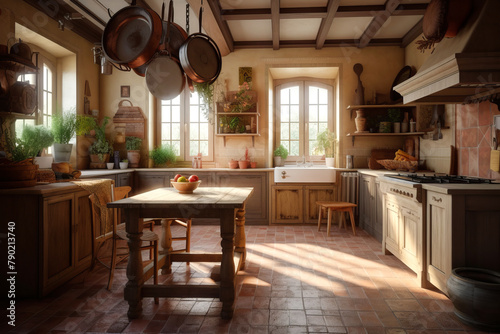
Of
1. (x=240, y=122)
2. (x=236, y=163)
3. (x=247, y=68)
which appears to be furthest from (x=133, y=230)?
(x=247, y=68)

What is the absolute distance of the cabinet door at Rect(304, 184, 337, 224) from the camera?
562cm

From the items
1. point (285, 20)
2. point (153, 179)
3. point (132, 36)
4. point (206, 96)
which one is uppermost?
point (285, 20)

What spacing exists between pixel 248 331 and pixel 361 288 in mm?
1234

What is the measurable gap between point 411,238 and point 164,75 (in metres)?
2.65

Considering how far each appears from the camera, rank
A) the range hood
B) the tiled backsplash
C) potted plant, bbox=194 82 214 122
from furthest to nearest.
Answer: potted plant, bbox=194 82 214 122, the tiled backsplash, the range hood

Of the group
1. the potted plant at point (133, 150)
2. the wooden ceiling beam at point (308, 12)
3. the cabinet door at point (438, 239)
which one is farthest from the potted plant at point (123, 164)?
the cabinet door at point (438, 239)

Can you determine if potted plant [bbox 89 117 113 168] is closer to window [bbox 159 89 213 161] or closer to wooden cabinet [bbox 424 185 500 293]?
window [bbox 159 89 213 161]

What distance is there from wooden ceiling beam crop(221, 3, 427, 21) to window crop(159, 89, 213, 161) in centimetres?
196

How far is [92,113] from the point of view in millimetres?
5902

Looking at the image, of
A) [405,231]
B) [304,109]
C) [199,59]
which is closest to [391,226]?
[405,231]

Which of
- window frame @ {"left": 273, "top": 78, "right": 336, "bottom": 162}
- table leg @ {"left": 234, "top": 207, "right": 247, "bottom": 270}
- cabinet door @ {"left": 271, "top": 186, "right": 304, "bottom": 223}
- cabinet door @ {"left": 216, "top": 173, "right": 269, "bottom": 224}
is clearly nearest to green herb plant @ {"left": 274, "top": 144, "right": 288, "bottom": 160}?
window frame @ {"left": 273, "top": 78, "right": 336, "bottom": 162}

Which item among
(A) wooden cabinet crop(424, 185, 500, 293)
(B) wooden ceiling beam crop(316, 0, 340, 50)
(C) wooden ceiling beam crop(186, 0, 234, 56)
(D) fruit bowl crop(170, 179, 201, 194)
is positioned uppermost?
(B) wooden ceiling beam crop(316, 0, 340, 50)

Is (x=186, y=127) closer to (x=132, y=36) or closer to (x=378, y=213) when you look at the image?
(x=378, y=213)

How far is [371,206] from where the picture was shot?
4910 millimetres
